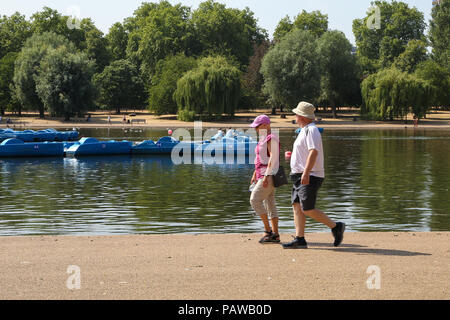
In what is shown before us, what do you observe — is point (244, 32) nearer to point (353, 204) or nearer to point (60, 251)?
point (353, 204)

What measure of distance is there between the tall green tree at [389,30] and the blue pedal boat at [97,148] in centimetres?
10609

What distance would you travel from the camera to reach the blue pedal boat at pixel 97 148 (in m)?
46.9

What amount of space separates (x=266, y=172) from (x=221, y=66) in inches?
3505

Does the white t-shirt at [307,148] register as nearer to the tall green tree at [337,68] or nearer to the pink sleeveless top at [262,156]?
the pink sleeveless top at [262,156]

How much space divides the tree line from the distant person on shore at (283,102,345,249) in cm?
8473

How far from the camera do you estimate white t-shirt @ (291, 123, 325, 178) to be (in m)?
10.8

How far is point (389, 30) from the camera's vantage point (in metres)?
148

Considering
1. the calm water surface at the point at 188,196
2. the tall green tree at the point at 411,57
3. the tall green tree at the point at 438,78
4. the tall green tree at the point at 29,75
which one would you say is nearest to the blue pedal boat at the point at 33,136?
the calm water surface at the point at 188,196

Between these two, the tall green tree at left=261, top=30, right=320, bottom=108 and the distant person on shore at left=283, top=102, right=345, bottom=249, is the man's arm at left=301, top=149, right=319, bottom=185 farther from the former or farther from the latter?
the tall green tree at left=261, top=30, right=320, bottom=108

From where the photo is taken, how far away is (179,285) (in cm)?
866

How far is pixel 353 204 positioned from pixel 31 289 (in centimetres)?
1548

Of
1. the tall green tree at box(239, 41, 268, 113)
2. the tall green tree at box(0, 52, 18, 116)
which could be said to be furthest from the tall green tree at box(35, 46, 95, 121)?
the tall green tree at box(239, 41, 268, 113)

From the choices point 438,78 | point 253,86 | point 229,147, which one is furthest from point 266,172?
point 438,78
